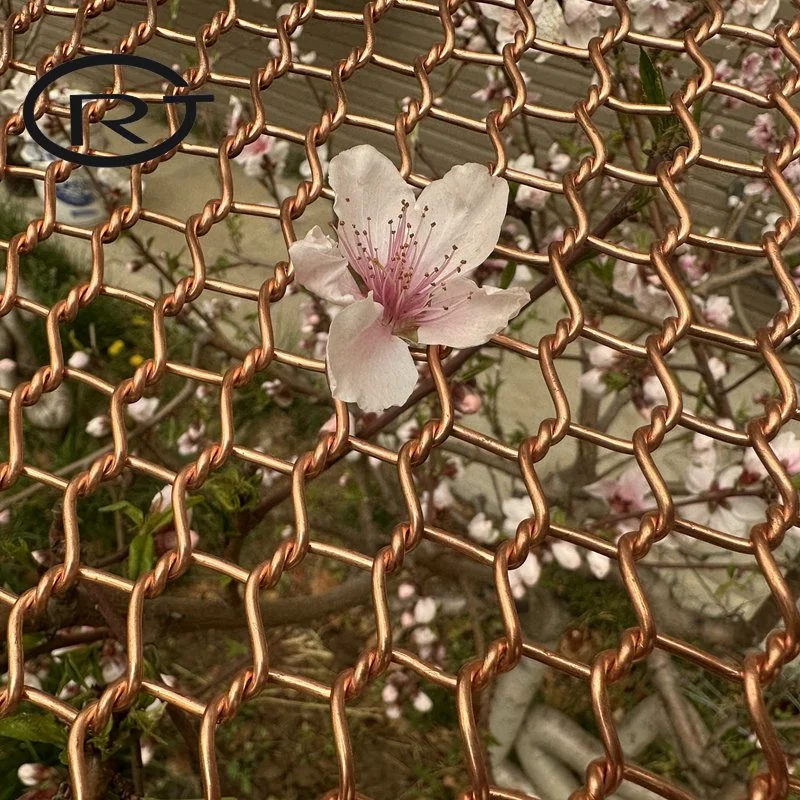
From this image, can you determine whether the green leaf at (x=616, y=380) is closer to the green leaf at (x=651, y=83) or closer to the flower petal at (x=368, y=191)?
the green leaf at (x=651, y=83)

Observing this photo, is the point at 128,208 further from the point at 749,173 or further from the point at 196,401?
the point at 196,401

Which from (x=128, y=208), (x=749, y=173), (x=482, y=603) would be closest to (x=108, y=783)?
(x=128, y=208)

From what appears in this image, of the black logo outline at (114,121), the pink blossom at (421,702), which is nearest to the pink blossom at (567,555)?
the pink blossom at (421,702)

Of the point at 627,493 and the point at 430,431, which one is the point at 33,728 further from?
the point at 627,493

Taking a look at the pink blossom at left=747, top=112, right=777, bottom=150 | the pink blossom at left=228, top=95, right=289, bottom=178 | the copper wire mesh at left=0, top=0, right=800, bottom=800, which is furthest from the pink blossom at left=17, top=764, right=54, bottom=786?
the pink blossom at left=747, top=112, right=777, bottom=150

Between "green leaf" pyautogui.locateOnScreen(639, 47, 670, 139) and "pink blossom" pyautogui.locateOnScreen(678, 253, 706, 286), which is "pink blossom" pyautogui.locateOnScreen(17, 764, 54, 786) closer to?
"green leaf" pyautogui.locateOnScreen(639, 47, 670, 139)

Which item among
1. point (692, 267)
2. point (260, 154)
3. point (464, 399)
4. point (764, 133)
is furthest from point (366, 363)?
point (764, 133)

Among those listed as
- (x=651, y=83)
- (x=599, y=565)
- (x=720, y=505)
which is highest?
(x=651, y=83)
